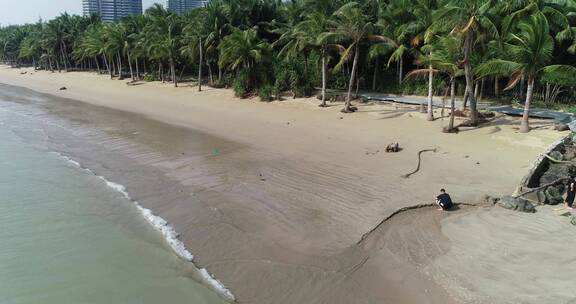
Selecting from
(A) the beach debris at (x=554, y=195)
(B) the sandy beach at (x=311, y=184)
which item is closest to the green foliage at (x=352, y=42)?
(B) the sandy beach at (x=311, y=184)

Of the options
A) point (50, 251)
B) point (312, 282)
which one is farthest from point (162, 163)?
point (312, 282)

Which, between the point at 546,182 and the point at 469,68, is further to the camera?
the point at 469,68

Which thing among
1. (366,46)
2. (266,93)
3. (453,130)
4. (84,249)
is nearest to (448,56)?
(453,130)

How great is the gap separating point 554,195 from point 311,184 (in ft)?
22.2

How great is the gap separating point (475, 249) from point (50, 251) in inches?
385

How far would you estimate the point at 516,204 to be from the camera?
38.1ft

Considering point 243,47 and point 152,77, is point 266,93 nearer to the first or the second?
point 243,47

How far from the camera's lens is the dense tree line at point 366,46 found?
19016 mm

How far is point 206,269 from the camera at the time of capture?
31.6 ft

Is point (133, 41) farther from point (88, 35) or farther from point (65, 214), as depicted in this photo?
point (65, 214)

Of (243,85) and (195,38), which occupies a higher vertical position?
(195,38)

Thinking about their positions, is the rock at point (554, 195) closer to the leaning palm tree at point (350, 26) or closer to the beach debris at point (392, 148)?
the beach debris at point (392, 148)

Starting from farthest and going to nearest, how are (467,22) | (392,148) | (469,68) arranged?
(469,68)
(467,22)
(392,148)

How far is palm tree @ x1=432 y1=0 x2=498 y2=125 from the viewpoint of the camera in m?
18.7
